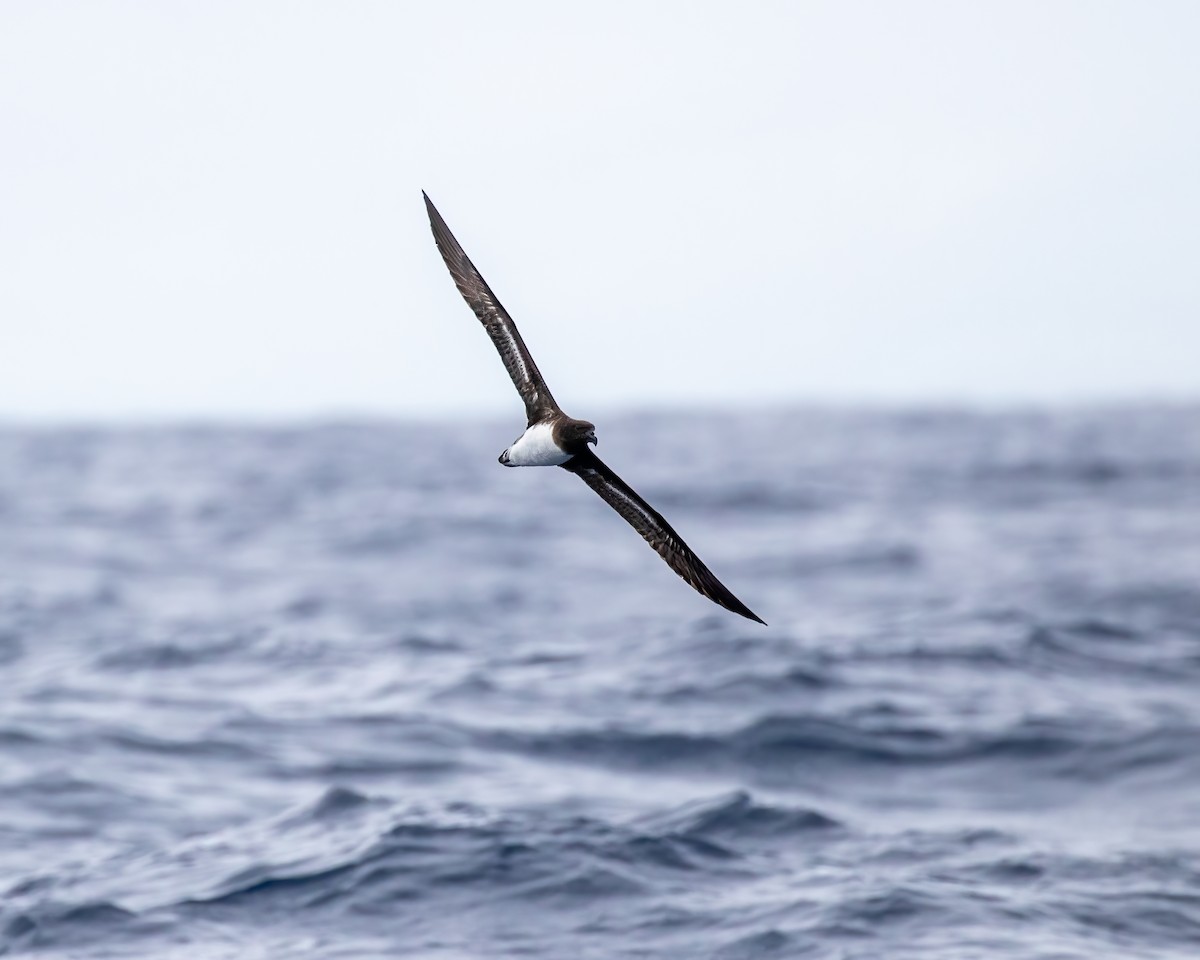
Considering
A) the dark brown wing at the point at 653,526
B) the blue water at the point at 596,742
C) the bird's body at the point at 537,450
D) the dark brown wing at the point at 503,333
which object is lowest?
the blue water at the point at 596,742

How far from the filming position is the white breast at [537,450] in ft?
27.5

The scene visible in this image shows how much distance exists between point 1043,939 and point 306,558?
19.9 m

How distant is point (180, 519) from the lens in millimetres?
34844

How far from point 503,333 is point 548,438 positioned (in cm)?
81

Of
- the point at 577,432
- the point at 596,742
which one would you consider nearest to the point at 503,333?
the point at 577,432

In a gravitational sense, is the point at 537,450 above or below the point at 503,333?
below

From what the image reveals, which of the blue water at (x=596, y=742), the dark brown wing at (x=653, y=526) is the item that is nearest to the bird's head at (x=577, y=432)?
the dark brown wing at (x=653, y=526)

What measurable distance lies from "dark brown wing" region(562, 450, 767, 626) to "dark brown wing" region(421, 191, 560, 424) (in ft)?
1.30

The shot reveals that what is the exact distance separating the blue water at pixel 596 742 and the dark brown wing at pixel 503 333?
13.0ft

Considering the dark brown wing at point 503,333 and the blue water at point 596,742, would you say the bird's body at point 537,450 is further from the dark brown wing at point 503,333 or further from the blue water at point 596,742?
the blue water at point 596,742

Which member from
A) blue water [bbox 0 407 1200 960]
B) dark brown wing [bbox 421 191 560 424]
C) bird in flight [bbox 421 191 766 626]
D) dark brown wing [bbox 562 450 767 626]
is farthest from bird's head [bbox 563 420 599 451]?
blue water [bbox 0 407 1200 960]

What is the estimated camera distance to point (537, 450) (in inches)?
333

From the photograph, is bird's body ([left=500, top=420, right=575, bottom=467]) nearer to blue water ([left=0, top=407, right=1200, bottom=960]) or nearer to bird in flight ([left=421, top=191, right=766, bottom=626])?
bird in flight ([left=421, top=191, right=766, bottom=626])

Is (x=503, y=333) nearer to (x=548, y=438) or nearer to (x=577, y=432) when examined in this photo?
(x=548, y=438)
